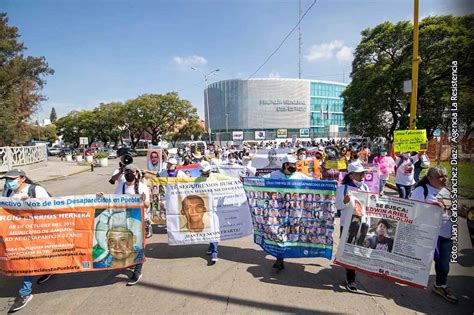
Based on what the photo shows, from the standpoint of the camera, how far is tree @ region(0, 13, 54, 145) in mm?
22669

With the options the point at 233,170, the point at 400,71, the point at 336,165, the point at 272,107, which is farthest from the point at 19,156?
the point at 272,107

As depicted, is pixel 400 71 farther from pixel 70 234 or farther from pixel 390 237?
pixel 70 234

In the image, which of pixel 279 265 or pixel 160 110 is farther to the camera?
pixel 160 110

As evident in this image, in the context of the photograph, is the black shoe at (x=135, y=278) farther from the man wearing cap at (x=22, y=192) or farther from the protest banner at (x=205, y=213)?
the man wearing cap at (x=22, y=192)

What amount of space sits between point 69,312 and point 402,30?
87.5 feet

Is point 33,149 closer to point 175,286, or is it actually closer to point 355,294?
point 175,286

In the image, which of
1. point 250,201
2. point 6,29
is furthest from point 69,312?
point 6,29

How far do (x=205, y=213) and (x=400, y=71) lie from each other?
21376mm

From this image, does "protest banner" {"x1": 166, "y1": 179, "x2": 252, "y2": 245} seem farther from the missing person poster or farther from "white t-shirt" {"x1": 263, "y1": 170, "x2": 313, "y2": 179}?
the missing person poster

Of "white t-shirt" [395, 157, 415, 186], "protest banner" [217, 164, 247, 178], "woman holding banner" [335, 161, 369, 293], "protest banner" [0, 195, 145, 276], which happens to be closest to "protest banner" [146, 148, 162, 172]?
"protest banner" [217, 164, 247, 178]

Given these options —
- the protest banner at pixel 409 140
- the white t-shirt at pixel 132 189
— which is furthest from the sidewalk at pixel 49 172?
the protest banner at pixel 409 140

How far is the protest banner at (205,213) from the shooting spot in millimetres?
5020

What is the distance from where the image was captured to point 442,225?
144 inches

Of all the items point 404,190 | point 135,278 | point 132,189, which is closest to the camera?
point 135,278
